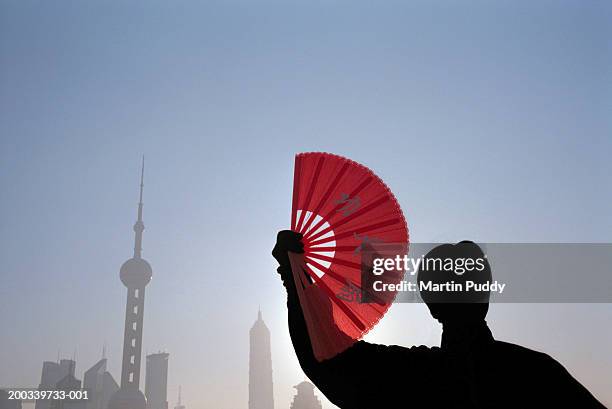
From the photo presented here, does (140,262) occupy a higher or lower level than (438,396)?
higher

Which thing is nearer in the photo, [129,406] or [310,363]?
[310,363]

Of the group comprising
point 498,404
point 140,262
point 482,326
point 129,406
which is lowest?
point 498,404

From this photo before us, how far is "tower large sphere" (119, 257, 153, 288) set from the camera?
104 meters

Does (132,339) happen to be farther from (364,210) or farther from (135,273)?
(364,210)

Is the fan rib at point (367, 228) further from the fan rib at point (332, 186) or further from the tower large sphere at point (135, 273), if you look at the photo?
the tower large sphere at point (135, 273)

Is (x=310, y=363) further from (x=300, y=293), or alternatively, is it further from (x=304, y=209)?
(x=304, y=209)

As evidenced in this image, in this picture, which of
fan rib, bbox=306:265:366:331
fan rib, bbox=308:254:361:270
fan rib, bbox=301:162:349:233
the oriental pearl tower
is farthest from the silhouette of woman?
the oriental pearl tower

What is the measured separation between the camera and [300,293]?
11.3 feet

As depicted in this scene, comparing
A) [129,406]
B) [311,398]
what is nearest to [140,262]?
[129,406]

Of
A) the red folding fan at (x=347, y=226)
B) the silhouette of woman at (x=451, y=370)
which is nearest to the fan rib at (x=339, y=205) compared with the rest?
the red folding fan at (x=347, y=226)

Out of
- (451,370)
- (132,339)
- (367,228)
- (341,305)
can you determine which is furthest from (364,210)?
(132,339)

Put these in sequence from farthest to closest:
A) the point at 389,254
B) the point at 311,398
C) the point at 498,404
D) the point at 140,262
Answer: the point at 311,398 < the point at 140,262 < the point at 389,254 < the point at 498,404

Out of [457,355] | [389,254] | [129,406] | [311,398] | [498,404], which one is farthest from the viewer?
[311,398]

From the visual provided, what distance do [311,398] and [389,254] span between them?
406ft
